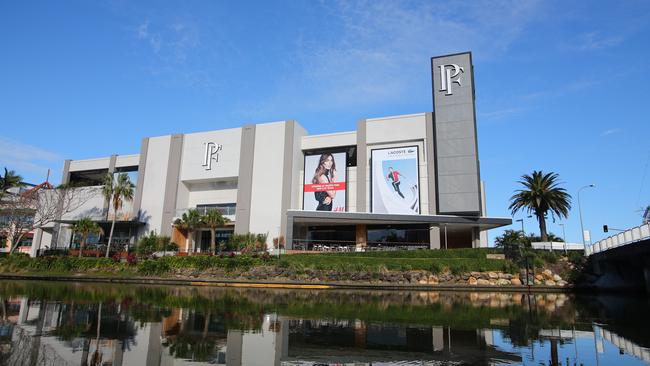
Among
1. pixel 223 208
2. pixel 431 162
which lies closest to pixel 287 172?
pixel 223 208

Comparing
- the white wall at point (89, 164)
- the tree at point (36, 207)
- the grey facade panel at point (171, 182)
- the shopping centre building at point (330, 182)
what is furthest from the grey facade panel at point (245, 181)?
the tree at point (36, 207)

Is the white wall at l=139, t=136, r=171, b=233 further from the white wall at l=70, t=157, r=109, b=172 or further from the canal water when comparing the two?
the canal water

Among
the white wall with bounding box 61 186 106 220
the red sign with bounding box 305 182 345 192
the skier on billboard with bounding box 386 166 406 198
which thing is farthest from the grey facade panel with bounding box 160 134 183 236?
the skier on billboard with bounding box 386 166 406 198

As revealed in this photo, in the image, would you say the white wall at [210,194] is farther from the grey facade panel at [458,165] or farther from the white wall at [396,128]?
the grey facade panel at [458,165]

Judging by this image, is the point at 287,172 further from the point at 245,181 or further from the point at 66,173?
the point at 66,173

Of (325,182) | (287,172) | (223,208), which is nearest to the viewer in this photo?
(287,172)

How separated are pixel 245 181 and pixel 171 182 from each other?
1276cm

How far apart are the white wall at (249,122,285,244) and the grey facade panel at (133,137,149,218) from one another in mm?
19608

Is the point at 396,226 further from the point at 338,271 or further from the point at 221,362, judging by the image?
the point at 221,362

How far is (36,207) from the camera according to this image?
6238 cm

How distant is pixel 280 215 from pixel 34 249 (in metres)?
48.0

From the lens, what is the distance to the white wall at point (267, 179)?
183ft

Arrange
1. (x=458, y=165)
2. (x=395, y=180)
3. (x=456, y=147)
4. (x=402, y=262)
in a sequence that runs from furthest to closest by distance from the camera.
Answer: (x=395, y=180), (x=456, y=147), (x=458, y=165), (x=402, y=262)

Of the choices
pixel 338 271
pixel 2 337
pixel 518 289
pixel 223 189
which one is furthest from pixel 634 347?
pixel 223 189
